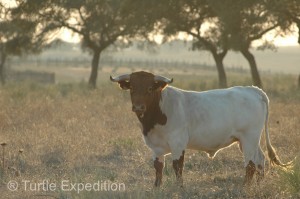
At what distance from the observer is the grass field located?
802 centimetres

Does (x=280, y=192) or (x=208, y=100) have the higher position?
(x=208, y=100)

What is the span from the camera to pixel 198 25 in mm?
35656

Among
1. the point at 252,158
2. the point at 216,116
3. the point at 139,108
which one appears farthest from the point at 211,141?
the point at 139,108

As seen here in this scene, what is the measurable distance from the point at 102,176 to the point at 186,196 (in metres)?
1.88

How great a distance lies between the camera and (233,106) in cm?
897

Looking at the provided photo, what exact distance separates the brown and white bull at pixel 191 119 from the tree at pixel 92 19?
23994mm

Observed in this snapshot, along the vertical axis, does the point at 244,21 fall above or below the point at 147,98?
above

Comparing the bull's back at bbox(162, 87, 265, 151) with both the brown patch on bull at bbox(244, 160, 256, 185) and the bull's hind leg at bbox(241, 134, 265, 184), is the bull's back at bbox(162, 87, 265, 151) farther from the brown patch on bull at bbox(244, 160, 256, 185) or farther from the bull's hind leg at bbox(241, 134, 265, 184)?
the brown patch on bull at bbox(244, 160, 256, 185)

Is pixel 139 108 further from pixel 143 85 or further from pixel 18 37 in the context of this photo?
pixel 18 37

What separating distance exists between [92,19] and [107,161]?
2678cm

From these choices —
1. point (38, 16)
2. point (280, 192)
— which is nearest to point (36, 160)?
point (280, 192)

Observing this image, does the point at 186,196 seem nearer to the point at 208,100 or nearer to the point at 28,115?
the point at 208,100

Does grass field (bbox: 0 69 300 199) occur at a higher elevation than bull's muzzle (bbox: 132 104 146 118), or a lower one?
lower

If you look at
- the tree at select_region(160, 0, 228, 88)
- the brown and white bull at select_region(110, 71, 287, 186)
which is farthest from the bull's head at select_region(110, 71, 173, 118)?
the tree at select_region(160, 0, 228, 88)
